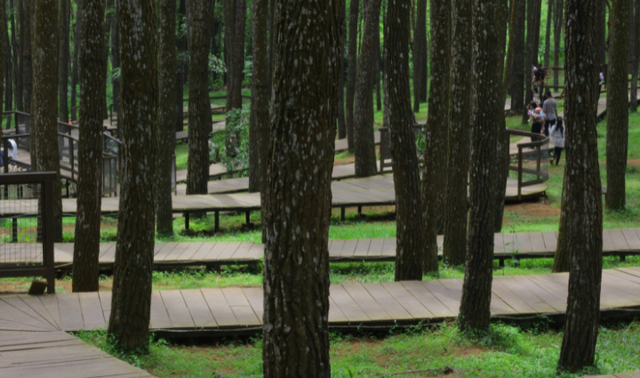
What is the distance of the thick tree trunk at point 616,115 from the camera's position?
42.1ft

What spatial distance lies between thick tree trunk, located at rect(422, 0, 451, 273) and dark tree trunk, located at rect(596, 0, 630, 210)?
5259 mm

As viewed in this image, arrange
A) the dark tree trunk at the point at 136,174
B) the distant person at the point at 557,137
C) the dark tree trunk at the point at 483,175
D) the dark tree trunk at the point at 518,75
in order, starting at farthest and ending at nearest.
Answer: the dark tree trunk at the point at 518,75 < the distant person at the point at 557,137 < the dark tree trunk at the point at 483,175 < the dark tree trunk at the point at 136,174

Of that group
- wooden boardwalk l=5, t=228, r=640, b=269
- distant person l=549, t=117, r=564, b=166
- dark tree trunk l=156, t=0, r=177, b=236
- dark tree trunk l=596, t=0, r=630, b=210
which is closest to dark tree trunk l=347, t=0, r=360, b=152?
distant person l=549, t=117, r=564, b=166

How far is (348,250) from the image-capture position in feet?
34.4

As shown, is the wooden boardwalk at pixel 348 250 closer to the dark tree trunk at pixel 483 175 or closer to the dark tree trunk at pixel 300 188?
the dark tree trunk at pixel 483 175

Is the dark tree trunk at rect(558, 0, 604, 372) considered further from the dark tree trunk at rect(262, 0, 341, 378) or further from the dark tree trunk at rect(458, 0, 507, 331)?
the dark tree trunk at rect(262, 0, 341, 378)

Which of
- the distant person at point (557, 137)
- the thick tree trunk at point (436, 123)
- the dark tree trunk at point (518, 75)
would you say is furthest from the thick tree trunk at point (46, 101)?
the dark tree trunk at point (518, 75)

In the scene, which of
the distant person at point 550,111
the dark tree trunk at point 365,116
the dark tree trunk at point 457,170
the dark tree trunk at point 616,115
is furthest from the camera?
the distant person at point 550,111

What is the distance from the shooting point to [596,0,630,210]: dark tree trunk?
12820 millimetres

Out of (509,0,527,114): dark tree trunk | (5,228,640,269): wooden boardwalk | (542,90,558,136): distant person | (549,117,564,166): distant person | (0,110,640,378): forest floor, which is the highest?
(509,0,527,114): dark tree trunk

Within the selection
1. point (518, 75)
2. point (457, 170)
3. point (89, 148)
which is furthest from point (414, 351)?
point (518, 75)

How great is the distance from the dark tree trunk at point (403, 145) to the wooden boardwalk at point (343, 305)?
0.38m

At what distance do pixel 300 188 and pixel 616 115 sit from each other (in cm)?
1114

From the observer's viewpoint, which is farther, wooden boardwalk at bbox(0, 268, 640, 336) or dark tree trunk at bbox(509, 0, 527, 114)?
dark tree trunk at bbox(509, 0, 527, 114)
